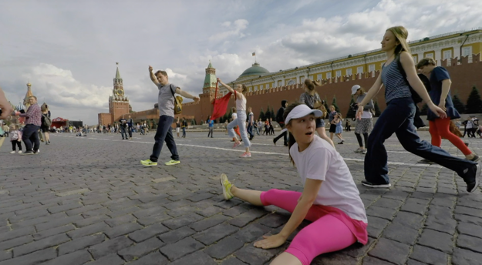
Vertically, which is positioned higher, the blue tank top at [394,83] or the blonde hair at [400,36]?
the blonde hair at [400,36]

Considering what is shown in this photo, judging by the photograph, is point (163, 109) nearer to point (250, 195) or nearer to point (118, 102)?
point (250, 195)

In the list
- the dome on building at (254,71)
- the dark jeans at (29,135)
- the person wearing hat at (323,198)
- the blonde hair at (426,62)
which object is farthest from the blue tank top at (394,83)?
the dome on building at (254,71)

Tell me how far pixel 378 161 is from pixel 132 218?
2.59 metres

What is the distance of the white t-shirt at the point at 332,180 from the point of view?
1.58m

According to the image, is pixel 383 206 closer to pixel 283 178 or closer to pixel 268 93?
pixel 283 178

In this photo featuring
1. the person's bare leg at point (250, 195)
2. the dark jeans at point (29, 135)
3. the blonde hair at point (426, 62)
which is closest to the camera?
the person's bare leg at point (250, 195)

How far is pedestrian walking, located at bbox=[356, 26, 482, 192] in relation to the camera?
2617 millimetres

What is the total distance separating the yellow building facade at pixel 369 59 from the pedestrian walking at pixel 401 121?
32404 mm

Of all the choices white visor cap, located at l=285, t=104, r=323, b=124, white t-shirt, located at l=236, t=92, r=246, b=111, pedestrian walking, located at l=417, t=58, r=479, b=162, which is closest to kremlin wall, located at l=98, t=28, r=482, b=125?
white t-shirt, located at l=236, t=92, r=246, b=111

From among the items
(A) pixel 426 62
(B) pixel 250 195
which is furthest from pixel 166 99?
(A) pixel 426 62

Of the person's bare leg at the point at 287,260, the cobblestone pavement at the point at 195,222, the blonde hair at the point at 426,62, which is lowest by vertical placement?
the cobblestone pavement at the point at 195,222

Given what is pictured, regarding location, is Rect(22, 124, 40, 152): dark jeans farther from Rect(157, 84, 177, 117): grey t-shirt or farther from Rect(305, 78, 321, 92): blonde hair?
Rect(305, 78, 321, 92): blonde hair

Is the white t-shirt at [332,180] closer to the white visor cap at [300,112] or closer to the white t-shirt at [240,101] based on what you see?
the white visor cap at [300,112]

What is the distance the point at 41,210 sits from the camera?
2.49 metres
